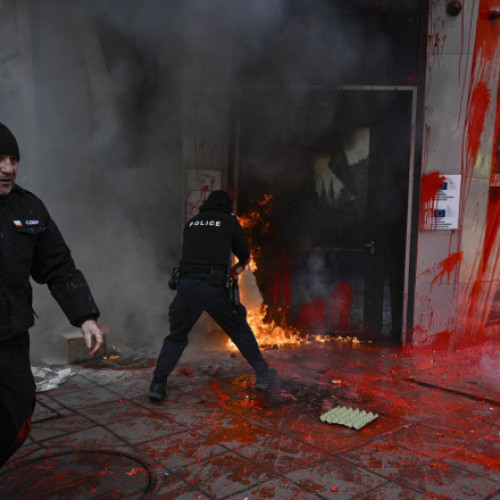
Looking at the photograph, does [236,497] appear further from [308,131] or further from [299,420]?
[308,131]

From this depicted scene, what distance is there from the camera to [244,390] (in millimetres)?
4734

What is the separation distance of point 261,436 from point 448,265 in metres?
3.75

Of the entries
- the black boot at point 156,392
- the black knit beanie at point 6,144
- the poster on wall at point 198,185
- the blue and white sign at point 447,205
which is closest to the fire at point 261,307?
the poster on wall at point 198,185

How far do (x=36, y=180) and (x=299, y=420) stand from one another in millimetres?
4521

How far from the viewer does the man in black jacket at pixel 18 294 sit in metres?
2.28

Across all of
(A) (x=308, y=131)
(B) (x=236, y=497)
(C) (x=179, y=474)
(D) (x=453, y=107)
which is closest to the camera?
(B) (x=236, y=497)

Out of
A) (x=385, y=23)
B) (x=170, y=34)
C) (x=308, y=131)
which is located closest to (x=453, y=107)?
(x=385, y=23)

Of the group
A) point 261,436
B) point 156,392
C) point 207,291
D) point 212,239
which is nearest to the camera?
point 261,436

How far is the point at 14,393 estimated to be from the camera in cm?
231

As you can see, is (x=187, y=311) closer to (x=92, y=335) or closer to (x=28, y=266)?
(x=92, y=335)

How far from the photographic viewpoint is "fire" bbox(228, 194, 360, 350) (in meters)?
6.69

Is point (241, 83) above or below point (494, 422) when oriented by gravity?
above

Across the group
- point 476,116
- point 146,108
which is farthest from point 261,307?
point 476,116

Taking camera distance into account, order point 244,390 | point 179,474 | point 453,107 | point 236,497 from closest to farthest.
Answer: point 236,497, point 179,474, point 244,390, point 453,107
